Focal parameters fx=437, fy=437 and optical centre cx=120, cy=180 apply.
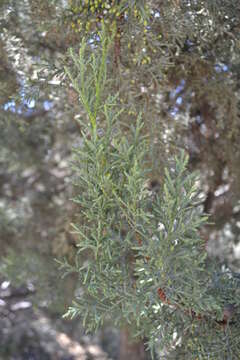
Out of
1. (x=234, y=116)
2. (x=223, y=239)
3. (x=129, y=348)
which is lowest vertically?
(x=129, y=348)

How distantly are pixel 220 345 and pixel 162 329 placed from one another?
0.24 meters

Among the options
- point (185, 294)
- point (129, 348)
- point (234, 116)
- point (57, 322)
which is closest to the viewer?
point (185, 294)

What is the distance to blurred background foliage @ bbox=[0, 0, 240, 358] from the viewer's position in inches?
73.2

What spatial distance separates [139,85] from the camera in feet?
6.94

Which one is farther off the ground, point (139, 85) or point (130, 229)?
point (139, 85)

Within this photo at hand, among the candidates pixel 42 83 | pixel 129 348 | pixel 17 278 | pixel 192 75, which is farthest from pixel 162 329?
pixel 129 348

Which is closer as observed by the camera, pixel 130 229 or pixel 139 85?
pixel 130 229

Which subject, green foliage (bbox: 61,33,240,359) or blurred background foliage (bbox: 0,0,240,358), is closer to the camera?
green foliage (bbox: 61,33,240,359)

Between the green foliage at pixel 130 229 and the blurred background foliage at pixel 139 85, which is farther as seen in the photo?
the blurred background foliage at pixel 139 85

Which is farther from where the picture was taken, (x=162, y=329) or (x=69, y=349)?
(x=69, y=349)

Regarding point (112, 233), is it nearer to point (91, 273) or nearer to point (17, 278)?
point (91, 273)

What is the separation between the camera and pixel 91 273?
57.8 inches

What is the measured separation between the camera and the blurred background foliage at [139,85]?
6.10 ft

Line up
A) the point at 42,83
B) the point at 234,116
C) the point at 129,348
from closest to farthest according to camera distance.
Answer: the point at 42,83 < the point at 234,116 < the point at 129,348
